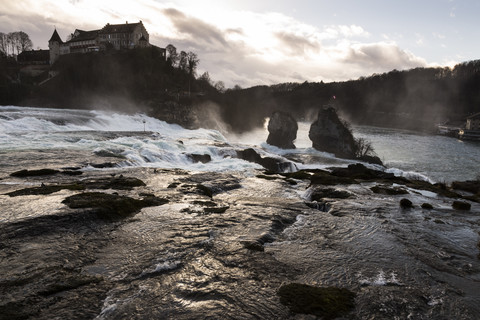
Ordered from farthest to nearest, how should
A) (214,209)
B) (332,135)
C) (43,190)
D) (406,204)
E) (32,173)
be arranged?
1. (332,135)
2. (32,173)
3. (406,204)
4. (43,190)
5. (214,209)

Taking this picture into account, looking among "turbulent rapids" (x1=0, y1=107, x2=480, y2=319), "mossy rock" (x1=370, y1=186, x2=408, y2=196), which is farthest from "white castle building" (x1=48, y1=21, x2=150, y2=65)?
"mossy rock" (x1=370, y1=186, x2=408, y2=196)

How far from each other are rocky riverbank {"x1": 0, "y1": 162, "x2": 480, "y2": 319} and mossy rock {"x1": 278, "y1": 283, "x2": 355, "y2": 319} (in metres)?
0.03

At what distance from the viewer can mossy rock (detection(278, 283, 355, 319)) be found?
22.6 ft

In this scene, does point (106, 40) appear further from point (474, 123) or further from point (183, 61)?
point (474, 123)

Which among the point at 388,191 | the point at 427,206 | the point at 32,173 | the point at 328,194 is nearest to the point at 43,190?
the point at 32,173

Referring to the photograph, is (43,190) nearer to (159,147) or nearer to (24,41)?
(159,147)

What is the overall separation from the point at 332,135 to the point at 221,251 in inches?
2390

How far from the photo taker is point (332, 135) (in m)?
65.4

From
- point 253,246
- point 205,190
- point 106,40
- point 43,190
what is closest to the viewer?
point 253,246

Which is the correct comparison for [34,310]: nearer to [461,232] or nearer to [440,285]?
[440,285]

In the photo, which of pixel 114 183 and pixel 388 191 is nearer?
pixel 114 183

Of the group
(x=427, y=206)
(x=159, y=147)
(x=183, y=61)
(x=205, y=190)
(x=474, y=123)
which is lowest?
(x=205, y=190)

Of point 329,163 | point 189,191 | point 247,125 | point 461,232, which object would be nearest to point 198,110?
point 247,125

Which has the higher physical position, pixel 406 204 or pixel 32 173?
pixel 406 204
